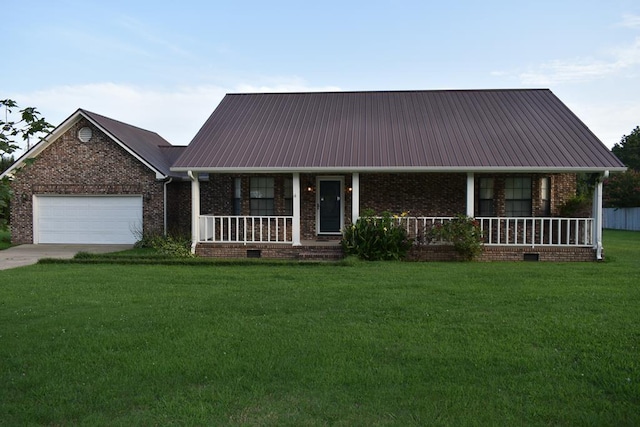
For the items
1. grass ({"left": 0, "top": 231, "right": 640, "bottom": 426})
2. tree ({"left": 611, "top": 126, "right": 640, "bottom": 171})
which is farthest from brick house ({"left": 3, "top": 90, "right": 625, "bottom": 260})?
tree ({"left": 611, "top": 126, "right": 640, "bottom": 171})

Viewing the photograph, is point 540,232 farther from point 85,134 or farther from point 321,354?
point 85,134

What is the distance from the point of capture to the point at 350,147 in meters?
15.2

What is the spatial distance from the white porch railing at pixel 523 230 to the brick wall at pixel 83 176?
358 inches

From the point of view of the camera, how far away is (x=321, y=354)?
526 cm

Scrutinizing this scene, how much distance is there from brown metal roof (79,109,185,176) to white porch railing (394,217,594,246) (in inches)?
368

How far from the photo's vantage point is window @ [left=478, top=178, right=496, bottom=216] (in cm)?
1575

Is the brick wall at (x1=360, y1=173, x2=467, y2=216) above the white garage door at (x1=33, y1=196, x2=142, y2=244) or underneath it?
above

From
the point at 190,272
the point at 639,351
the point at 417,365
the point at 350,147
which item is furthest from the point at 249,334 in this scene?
the point at 350,147

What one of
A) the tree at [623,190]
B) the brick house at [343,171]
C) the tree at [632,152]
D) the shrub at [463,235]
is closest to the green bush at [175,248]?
the brick house at [343,171]

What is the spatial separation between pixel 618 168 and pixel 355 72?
37.1 feet

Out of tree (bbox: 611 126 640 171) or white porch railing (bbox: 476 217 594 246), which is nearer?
white porch railing (bbox: 476 217 594 246)

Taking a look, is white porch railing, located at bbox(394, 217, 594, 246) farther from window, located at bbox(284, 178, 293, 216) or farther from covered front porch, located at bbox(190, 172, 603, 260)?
window, located at bbox(284, 178, 293, 216)

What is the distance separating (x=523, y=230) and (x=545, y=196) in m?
2.04

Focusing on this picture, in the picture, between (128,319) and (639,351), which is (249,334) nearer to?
(128,319)
